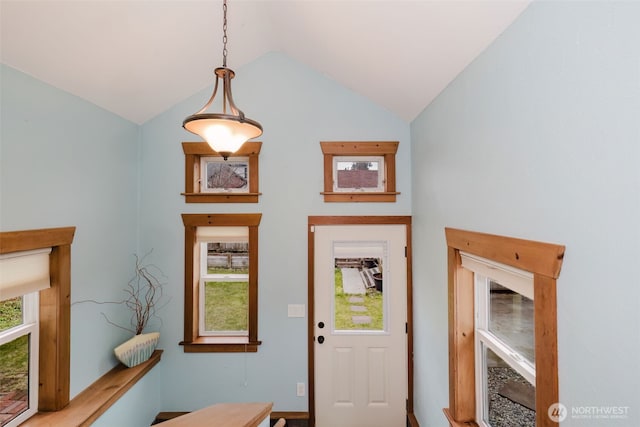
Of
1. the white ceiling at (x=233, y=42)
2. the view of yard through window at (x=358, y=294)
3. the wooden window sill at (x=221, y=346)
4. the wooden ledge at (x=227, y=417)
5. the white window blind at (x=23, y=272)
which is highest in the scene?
the white ceiling at (x=233, y=42)

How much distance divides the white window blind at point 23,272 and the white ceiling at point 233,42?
1.12 m

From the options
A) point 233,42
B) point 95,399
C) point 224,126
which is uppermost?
point 233,42

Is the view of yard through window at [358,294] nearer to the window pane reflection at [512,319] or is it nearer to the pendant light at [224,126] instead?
the window pane reflection at [512,319]

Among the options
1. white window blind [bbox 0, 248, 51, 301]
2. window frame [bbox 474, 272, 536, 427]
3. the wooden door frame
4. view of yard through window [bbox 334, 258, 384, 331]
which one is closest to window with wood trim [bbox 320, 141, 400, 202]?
the wooden door frame

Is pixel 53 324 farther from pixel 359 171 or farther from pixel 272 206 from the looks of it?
pixel 359 171

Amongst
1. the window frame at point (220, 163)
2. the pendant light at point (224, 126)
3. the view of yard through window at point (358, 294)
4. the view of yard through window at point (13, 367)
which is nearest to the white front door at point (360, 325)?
the view of yard through window at point (358, 294)

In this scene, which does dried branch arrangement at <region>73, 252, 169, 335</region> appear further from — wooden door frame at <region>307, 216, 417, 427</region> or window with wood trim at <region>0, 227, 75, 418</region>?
wooden door frame at <region>307, 216, 417, 427</region>

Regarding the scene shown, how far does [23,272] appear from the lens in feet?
6.33

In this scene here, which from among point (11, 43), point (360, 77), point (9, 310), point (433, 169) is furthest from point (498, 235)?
point (9, 310)

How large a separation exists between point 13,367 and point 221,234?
1687 mm

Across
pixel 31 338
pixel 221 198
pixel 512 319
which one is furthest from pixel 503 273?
pixel 31 338

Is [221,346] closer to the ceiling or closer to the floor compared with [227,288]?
closer to the floor

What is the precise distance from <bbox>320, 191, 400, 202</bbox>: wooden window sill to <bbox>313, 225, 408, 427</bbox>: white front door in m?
0.27

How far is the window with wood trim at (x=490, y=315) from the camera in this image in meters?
1.17
